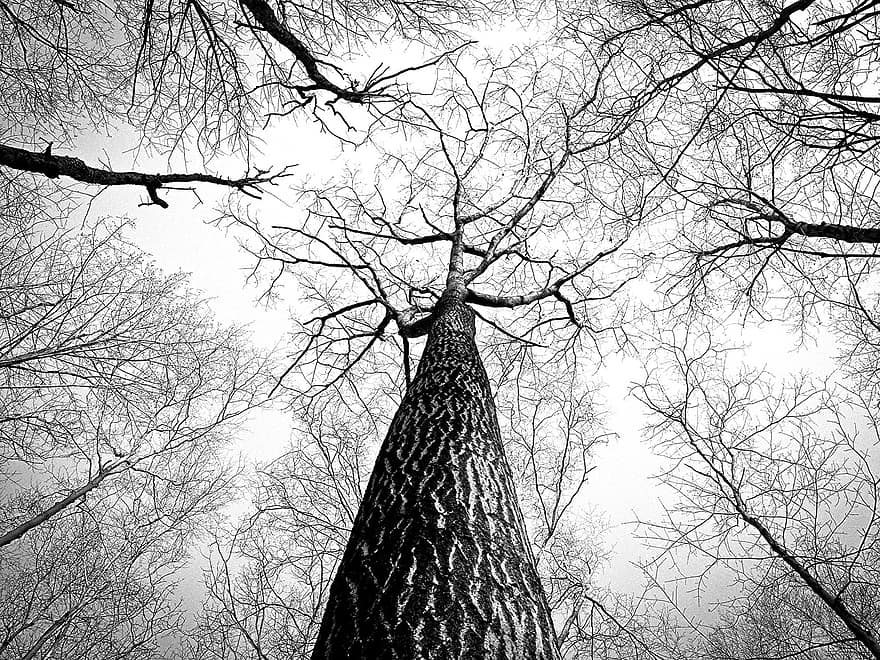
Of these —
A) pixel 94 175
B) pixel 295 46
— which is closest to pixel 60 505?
pixel 94 175

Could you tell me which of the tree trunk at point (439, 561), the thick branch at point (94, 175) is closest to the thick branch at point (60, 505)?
the thick branch at point (94, 175)

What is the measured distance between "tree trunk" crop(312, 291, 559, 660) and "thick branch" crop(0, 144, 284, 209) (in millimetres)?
2014

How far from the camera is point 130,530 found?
8.00m

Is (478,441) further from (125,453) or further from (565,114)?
(125,453)

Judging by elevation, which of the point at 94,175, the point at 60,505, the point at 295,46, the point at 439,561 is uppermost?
the point at 295,46

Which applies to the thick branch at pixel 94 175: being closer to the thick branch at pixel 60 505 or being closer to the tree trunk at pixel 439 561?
the tree trunk at pixel 439 561

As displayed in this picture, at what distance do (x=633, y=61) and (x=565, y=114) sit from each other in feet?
5.41

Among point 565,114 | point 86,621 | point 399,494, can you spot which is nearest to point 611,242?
point 565,114

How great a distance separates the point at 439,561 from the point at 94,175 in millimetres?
3086

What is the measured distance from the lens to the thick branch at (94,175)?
8.83 feet

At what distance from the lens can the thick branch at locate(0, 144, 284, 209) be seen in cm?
269

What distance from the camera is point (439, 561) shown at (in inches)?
69.6

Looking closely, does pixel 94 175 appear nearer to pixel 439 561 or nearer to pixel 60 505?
pixel 439 561

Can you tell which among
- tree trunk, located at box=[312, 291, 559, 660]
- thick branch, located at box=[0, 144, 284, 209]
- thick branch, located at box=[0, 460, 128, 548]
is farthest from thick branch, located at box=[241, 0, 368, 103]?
thick branch, located at box=[0, 460, 128, 548]
